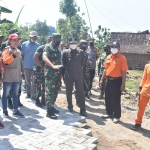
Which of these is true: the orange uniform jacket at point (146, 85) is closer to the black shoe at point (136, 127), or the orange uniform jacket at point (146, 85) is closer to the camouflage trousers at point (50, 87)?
the black shoe at point (136, 127)

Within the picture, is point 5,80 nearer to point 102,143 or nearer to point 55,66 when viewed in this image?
point 55,66

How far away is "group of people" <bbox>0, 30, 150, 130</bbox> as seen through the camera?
4730mm

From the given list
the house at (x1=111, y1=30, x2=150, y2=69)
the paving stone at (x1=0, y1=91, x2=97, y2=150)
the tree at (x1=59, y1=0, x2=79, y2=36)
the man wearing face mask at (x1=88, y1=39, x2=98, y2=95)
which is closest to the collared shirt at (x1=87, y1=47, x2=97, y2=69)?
the man wearing face mask at (x1=88, y1=39, x2=98, y2=95)

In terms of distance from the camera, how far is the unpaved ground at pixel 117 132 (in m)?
4.48

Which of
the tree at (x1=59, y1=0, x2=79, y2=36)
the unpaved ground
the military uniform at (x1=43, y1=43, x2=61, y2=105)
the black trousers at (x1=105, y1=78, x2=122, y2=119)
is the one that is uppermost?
the tree at (x1=59, y1=0, x2=79, y2=36)

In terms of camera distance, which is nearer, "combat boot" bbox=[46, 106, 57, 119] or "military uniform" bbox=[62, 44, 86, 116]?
"combat boot" bbox=[46, 106, 57, 119]

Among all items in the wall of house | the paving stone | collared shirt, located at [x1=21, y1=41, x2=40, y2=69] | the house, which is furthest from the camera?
the house

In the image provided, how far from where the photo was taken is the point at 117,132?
5113 millimetres

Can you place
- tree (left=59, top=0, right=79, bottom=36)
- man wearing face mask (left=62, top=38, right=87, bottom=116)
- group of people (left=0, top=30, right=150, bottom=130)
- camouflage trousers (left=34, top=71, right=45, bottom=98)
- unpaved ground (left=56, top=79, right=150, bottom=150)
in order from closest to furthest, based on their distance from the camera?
1. unpaved ground (left=56, top=79, right=150, bottom=150)
2. group of people (left=0, top=30, right=150, bottom=130)
3. man wearing face mask (left=62, top=38, right=87, bottom=116)
4. camouflage trousers (left=34, top=71, right=45, bottom=98)
5. tree (left=59, top=0, right=79, bottom=36)

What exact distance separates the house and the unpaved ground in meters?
15.7

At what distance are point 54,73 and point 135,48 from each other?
61.5ft

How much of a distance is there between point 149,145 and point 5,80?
313 cm

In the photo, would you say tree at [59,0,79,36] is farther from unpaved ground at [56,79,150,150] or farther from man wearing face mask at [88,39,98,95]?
unpaved ground at [56,79,150,150]

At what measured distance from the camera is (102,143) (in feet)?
14.6
